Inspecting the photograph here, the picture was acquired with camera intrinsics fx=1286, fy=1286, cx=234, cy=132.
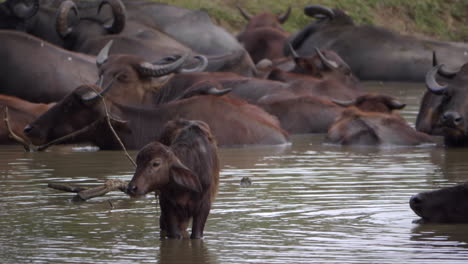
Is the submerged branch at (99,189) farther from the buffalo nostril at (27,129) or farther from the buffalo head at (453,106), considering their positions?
the buffalo head at (453,106)

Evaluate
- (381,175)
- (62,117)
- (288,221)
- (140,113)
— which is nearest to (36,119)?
(62,117)

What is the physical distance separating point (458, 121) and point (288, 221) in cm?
521

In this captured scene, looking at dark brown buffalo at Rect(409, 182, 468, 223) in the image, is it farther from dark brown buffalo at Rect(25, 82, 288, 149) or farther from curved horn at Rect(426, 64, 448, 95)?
curved horn at Rect(426, 64, 448, 95)

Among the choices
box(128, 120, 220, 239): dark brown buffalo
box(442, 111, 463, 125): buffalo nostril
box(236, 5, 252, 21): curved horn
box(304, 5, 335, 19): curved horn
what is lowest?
box(236, 5, 252, 21): curved horn

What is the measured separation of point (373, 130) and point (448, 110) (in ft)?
2.60

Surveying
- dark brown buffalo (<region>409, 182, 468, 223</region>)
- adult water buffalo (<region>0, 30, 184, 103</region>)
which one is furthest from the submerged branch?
adult water buffalo (<region>0, 30, 184, 103</region>)

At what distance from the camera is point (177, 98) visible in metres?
14.4

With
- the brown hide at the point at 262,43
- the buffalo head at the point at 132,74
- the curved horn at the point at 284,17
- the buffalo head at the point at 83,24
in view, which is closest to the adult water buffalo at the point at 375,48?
the brown hide at the point at 262,43

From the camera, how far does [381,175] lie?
34.8 feet

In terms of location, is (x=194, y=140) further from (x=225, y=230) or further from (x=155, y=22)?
(x=155, y=22)

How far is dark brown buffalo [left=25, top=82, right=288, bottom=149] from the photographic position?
12734 mm

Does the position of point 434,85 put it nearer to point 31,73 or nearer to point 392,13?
point 31,73

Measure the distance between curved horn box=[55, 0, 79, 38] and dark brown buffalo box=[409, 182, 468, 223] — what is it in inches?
462

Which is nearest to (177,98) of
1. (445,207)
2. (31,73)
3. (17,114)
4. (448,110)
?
(17,114)
